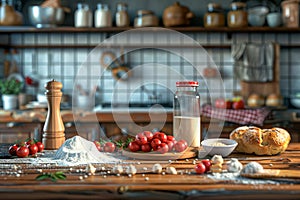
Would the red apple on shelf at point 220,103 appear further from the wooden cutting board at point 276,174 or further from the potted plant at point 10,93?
the wooden cutting board at point 276,174

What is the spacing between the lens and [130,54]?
4.73 metres

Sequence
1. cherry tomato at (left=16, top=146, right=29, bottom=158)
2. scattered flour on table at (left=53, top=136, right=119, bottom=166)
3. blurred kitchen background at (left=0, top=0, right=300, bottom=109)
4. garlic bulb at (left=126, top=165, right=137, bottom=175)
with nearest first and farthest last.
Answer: garlic bulb at (left=126, top=165, right=137, bottom=175), scattered flour on table at (left=53, top=136, right=119, bottom=166), cherry tomato at (left=16, top=146, right=29, bottom=158), blurred kitchen background at (left=0, top=0, right=300, bottom=109)

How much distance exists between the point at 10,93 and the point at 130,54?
119 cm

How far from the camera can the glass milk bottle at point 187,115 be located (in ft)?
6.91

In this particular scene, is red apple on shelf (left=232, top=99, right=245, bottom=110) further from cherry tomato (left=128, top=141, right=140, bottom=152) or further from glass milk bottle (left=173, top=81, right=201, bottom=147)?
cherry tomato (left=128, top=141, right=140, bottom=152)

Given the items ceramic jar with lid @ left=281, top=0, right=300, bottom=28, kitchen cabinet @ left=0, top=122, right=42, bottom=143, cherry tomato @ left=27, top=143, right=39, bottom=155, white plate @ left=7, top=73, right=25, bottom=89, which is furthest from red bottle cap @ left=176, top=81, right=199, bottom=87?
white plate @ left=7, top=73, right=25, bottom=89

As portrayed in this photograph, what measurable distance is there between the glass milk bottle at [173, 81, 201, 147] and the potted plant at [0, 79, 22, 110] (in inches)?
103

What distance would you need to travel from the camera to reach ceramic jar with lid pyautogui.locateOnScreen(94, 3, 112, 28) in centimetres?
445

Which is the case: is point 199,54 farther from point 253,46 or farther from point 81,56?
point 81,56

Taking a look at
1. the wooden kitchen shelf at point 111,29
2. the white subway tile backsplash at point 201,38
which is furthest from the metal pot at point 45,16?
the white subway tile backsplash at point 201,38

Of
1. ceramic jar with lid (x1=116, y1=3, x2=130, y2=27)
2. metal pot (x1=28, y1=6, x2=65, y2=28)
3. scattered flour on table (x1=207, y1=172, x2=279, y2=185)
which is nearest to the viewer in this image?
scattered flour on table (x1=207, y1=172, x2=279, y2=185)

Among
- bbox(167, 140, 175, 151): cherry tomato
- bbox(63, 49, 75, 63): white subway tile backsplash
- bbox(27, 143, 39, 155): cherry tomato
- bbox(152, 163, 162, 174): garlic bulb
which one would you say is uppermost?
bbox(63, 49, 75, 63): white subway tile backsplash

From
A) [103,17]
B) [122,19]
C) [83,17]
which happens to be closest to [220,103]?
[122,19]

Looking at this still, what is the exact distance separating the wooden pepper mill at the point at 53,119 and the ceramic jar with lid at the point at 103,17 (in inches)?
93.4
